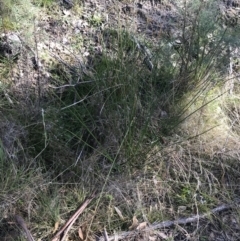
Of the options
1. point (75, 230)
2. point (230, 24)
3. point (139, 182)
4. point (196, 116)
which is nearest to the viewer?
point (75, 230)

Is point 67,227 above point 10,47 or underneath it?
underneath

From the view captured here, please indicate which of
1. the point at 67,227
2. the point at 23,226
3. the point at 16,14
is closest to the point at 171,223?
the point at 67,227

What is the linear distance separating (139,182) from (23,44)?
117 cm

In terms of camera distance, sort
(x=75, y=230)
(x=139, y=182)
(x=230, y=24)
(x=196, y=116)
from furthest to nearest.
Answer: (x=230, y=24), (x=196, y=116), (x=139, y=182), (x=75, y=230)

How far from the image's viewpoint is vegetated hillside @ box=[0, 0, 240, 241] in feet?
7.59

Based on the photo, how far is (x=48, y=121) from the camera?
248 centimetres

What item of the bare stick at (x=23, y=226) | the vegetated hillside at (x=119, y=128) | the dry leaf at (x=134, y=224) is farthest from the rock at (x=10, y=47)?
the dry leaf at (x=134, y=224)

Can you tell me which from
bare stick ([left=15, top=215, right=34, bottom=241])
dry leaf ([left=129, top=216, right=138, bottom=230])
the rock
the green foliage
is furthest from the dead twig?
the green foliage

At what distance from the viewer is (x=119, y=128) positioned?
2475 mm

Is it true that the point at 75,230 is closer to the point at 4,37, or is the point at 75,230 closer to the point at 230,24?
the point at 4,37

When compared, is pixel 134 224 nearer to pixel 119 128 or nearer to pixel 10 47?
pixel 119 128

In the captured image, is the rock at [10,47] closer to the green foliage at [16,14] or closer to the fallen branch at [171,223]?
the green foliage at [16,14]

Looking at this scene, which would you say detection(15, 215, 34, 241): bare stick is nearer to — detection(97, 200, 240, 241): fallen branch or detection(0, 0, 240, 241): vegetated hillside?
detection(0, 0, 240, 241): vegetated hillside

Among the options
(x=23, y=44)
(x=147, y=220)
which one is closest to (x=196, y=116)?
(x=147, y=220)
